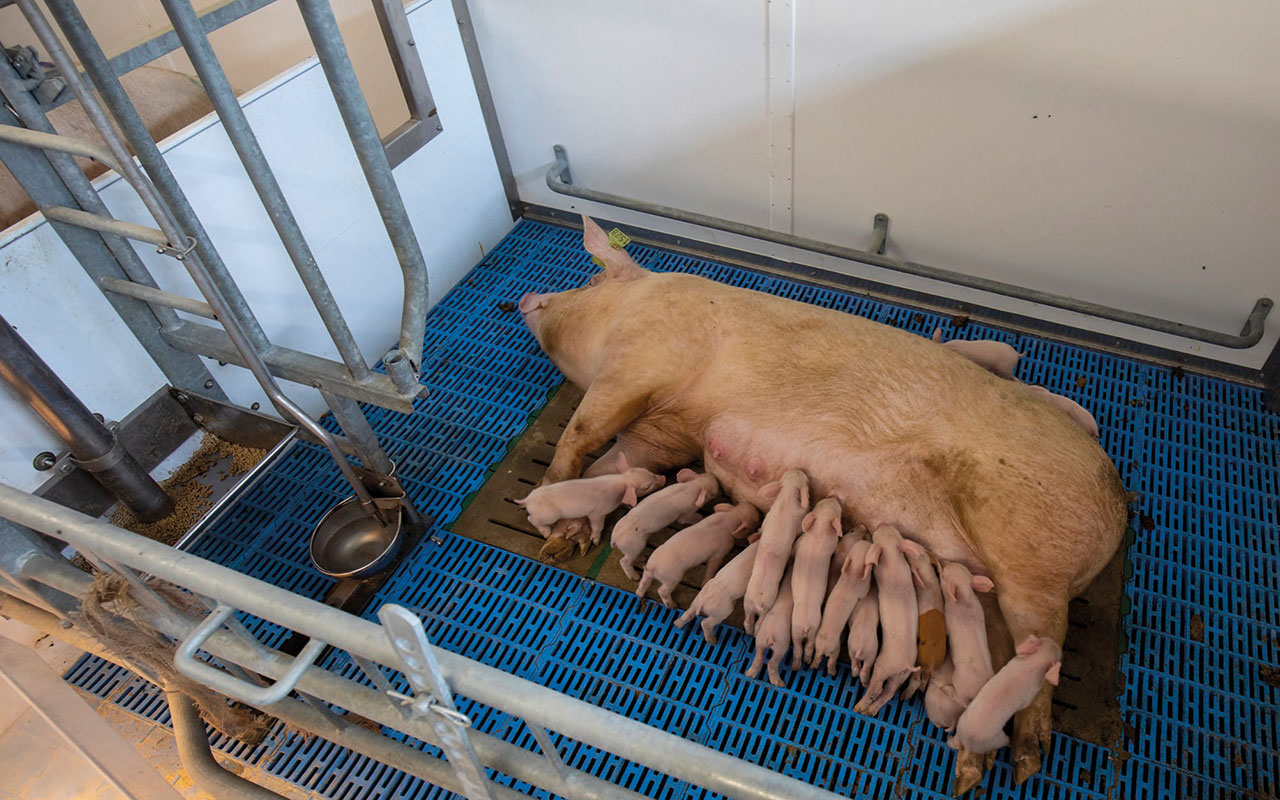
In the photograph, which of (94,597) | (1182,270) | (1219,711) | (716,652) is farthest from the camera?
(1182,270)

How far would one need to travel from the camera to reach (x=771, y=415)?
3133 millimetres

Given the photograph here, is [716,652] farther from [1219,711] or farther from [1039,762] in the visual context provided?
[1219,711]

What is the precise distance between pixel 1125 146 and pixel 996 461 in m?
1.69

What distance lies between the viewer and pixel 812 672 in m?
2.92

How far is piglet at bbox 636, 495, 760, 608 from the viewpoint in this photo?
2.90m

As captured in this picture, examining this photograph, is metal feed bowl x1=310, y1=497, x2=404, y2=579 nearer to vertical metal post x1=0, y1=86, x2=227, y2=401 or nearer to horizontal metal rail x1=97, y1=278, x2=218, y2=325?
vertical metal post x1=0, y1=86, x2=227, y2=401

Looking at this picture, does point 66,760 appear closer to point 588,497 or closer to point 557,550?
point 557,550

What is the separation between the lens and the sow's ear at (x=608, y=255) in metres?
3.79

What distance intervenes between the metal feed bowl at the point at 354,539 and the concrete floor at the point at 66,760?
0.79 metres

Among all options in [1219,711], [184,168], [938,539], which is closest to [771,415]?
[938,539]

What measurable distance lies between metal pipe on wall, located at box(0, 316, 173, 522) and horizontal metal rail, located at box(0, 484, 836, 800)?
1060mm

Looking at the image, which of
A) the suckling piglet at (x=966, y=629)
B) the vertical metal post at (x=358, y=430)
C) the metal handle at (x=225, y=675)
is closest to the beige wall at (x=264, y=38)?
the vertical metal post at (x=358, y=430)

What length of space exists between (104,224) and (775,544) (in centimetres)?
256

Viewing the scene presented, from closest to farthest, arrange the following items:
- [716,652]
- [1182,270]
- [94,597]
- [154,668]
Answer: [94,597] → [154,668] → [716,652] → [1182,270]
